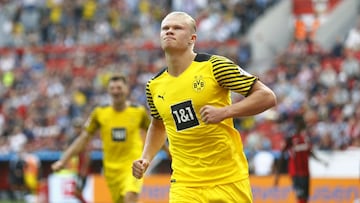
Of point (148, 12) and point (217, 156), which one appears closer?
point (217, 156)

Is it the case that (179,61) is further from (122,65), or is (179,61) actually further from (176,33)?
(122,65)

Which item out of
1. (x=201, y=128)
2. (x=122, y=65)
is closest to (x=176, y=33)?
(x=201, y=128)

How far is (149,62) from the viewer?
3136 centimetres

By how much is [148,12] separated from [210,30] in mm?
2836

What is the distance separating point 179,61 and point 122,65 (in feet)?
73.8

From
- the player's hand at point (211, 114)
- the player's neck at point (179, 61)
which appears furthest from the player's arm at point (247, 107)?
the player's neck at point (179, 61)

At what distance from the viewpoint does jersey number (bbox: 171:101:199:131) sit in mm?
9125

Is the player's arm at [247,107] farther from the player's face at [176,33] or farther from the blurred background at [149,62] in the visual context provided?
the blurred background at [149,62]

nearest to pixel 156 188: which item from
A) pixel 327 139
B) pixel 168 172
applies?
pixel 168 172

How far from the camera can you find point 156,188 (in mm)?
21953

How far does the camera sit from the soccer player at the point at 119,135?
14242 mm

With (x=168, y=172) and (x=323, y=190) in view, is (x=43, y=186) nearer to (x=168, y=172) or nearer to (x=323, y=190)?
(x=168, y=172)

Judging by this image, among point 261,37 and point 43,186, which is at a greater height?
point 261,37

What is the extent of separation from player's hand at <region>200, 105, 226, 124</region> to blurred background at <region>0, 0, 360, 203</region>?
15.1 meters
